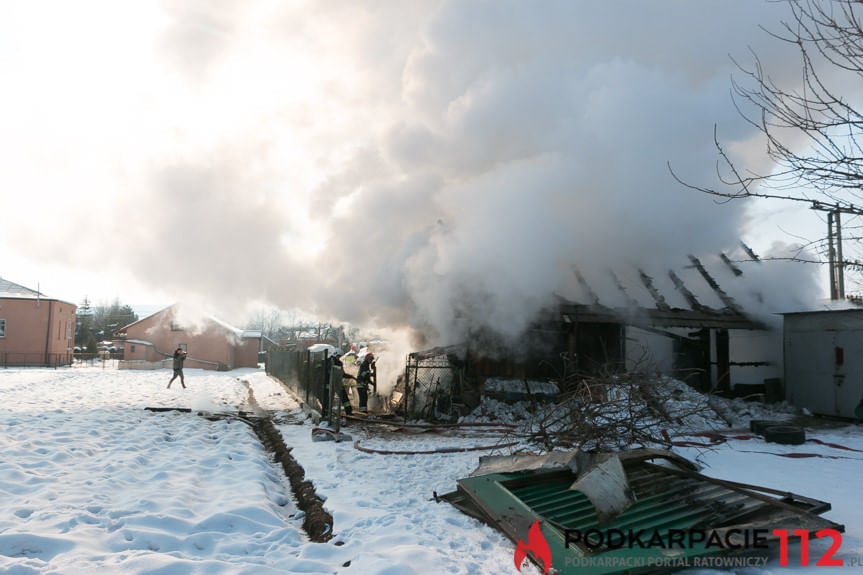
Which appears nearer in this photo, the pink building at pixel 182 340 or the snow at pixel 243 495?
the snow at pixel 243 495

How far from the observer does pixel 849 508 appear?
456 centimetres

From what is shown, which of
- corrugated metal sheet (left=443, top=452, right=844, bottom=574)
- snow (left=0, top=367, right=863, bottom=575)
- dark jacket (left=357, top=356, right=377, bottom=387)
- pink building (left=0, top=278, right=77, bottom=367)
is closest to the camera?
corrugated metal sheet (left=443, top=452, right=844, bottom=574)

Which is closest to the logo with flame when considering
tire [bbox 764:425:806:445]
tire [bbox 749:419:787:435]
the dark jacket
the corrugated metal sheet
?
the corrugated metal sheet

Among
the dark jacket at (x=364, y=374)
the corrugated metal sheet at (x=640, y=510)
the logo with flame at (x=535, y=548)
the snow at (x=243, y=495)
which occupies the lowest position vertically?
the snow at (x=243, y=495)

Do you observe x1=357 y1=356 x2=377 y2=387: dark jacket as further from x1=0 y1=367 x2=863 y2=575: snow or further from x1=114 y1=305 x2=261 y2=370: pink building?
x1=114 y1=305 x2=261 y2=370: pink building

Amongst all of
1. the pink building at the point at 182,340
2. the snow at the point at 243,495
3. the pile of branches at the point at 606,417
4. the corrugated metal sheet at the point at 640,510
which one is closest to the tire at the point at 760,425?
the snow at the point at 243,495

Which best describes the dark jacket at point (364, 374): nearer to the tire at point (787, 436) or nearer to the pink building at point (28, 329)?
the tire at point (787, 436)

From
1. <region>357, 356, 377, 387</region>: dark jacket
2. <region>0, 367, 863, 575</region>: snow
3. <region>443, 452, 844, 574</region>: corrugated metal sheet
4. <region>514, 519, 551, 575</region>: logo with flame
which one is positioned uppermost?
<region>357, 356, 377, 387</region>: dark jacket

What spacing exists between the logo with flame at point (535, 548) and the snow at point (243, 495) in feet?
0.29

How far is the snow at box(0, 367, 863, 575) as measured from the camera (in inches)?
137

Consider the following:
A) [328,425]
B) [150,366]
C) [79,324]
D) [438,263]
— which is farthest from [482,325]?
[79,324]

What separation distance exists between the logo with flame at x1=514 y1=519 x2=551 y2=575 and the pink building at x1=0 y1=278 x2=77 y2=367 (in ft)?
107

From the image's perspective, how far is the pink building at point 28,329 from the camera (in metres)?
28.8

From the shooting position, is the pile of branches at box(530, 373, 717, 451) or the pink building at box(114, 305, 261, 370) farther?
the pink building at box(114, 305, 261, 370)
